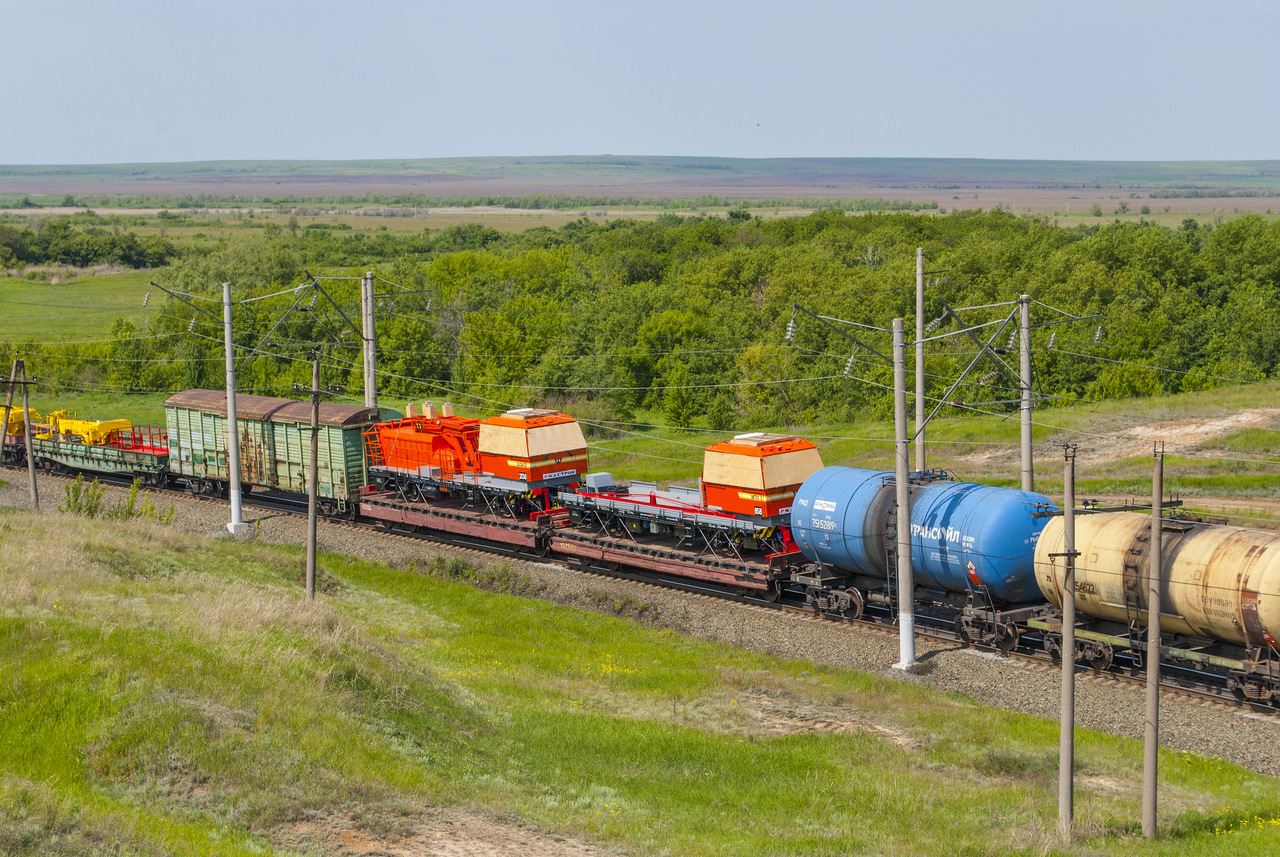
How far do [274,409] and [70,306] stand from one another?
99.8 meters

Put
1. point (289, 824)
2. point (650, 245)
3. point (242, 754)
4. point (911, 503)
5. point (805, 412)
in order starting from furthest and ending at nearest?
1. point (650, 245)
2. point (805, 412)
3. point (911, 503)
4. point (242, 754)
5. point (289, 824)

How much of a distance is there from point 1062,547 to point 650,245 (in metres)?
99.5

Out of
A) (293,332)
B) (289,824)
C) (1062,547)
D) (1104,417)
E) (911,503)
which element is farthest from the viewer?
(293,332)

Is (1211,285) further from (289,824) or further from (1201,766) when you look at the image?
(289,824)

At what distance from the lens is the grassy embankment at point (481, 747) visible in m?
14.2

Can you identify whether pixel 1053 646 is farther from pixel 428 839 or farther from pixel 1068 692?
pixel 428 839

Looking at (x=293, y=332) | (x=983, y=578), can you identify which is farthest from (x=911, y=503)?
(x=293, y=332)

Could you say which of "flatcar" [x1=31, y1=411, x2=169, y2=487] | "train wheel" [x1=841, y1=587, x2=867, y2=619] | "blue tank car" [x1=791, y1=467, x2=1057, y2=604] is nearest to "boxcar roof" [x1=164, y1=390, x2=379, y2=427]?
"flatcar" [x1=31, y1=411, x2=169, y2=487]

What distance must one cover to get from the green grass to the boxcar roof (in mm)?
63039

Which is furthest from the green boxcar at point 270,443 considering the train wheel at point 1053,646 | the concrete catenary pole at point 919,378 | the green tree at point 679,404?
the green tree at point 679,404

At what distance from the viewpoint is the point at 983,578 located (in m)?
24.5

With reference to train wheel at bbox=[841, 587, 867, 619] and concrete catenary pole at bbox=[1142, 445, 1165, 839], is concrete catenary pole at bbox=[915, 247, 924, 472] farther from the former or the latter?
concrete catenary pole at bbox=[1142, 445, 1165, 839]

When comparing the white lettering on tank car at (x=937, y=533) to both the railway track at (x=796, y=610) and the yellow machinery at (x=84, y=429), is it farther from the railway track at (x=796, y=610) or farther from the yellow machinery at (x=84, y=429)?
the yellow machinery at (x=84, y=429)

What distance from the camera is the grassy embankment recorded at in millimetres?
14156
